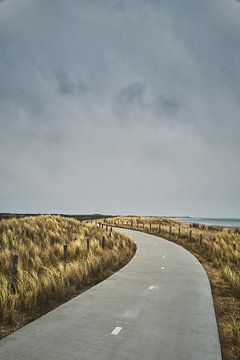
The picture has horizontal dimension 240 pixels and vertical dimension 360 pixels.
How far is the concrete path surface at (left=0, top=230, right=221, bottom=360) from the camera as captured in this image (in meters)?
4.28

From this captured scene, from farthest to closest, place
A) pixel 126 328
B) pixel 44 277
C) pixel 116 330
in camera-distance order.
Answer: pixel 44 277
pixel 126 328
pixel 116 330

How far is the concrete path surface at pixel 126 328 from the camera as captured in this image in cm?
428

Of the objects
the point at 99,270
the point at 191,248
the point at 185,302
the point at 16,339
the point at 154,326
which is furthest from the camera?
the point at 191,248

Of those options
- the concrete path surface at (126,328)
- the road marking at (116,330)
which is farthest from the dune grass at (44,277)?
the road marking at (116,330)

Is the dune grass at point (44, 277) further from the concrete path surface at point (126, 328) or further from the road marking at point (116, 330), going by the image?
the road marking at point (116, 330)

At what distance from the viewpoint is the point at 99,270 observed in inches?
419

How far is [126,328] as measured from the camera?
5195 millimetres

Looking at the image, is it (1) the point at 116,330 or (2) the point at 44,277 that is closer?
(1) the point at 116,330

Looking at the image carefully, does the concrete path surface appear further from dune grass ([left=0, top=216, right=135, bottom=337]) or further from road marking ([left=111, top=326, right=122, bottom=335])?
dune grass ([left=0, top=216, right=135, bottom=337])

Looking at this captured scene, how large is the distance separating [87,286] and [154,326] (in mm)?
3785

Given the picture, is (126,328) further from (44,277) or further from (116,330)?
(44,277)

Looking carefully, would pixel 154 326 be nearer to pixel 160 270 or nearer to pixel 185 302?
pixel 185 302

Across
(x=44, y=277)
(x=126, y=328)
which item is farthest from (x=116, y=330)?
(x=44, y=277)

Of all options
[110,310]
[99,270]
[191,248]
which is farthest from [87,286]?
[191,248]
